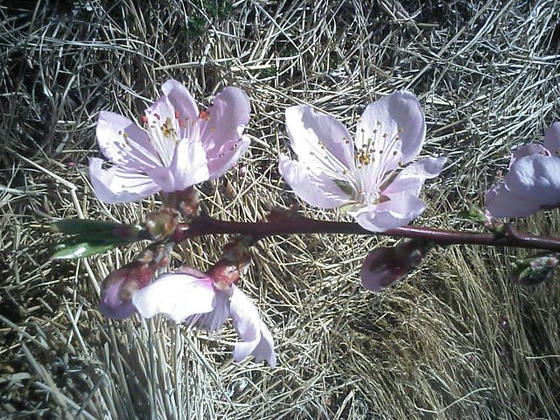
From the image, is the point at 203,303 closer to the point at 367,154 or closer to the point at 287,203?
the point at 367,154

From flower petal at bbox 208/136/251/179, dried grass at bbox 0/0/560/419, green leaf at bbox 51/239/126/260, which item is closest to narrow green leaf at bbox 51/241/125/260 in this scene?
green leaf at bbox 51/239/126/260

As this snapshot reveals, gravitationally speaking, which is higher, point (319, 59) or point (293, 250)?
point (319, 59)

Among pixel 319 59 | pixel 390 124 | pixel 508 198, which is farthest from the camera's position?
pixel 319 59

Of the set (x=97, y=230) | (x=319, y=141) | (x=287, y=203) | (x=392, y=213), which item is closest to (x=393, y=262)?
(x=392, y=213)

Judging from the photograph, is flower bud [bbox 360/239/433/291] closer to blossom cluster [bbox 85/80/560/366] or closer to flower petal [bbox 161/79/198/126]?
blossom cluster [bbox 85/80/560/366]

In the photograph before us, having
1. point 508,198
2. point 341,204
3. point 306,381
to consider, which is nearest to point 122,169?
point 341,204

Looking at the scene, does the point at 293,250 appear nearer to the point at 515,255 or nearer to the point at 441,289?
the point at 441,289
